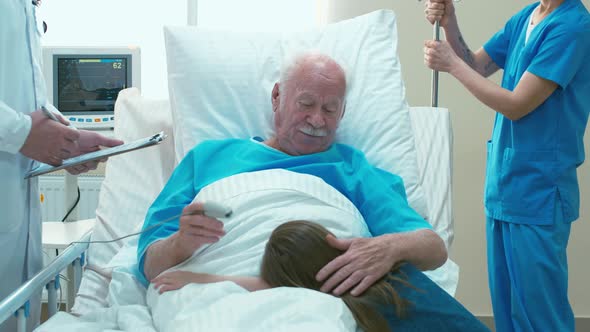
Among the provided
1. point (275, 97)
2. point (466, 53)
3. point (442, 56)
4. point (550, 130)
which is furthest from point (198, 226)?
point (466, 53)

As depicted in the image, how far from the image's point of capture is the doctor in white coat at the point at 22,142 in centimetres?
130

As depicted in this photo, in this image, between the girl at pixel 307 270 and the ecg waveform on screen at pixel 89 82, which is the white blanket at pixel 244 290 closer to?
the girl at pixel 307 270

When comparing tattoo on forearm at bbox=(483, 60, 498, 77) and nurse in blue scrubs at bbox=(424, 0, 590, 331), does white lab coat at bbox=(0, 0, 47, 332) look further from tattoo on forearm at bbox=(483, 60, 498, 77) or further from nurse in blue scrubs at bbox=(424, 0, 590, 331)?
tattoo on forearm at bbox=(483, 60, 498, 77)

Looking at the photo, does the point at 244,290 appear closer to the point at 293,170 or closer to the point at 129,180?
the point at 293,170

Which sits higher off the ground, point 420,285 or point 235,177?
point 235,177

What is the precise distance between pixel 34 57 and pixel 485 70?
1.54m

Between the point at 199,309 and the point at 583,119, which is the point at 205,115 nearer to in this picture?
the point at 199,309

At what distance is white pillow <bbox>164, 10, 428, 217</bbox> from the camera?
1.80 meters

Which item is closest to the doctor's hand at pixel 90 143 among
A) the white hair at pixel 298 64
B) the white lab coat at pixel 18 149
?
the white lab coat at pixel 18 149

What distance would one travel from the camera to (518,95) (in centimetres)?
190

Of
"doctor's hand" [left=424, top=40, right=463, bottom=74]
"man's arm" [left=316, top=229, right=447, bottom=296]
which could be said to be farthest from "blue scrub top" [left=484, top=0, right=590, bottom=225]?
"man's arm" [left=316, top=229, right=447, bottom=296]

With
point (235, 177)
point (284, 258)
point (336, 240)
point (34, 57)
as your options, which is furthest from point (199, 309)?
point (34, 57)

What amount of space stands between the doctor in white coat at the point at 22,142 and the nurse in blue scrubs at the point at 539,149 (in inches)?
46.2

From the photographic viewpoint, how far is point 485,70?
2.31 metres
